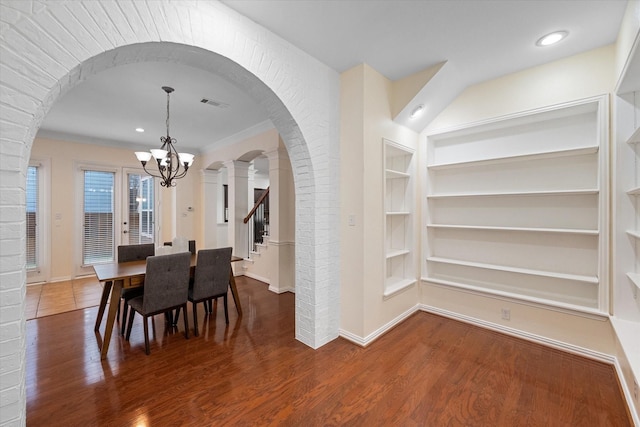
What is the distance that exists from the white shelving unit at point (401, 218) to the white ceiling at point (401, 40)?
2.63 feet

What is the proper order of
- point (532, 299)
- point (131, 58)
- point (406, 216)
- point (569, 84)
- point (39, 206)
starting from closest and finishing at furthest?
point (131, 58), point (569, 84), point (532, 299), point (406, 216), point (39, 206)

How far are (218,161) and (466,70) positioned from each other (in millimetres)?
4791

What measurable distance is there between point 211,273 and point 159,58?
212 cm

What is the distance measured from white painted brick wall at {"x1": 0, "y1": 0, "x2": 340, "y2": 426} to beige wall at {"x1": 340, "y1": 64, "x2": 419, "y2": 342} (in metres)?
0.11

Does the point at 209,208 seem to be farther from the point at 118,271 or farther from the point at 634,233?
the point at 634,233

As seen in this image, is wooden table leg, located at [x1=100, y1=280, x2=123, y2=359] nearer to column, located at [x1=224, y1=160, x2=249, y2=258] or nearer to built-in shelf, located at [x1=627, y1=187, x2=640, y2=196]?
column, located at [x1=224, y1=160, x2=249, y2=258]

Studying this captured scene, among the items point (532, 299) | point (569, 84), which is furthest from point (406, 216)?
point (569, 84)

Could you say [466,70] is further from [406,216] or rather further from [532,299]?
[532,299]

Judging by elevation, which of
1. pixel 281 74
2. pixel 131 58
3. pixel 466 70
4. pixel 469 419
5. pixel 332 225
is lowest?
pixel 469 419

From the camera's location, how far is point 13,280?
1212 millimetres

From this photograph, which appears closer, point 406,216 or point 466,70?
point 466,70

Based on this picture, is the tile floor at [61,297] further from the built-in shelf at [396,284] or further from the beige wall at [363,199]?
the built-in shelf at [396,284]

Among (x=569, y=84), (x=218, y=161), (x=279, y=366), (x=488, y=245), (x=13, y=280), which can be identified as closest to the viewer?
(x=13, y=280)

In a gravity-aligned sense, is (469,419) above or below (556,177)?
below
